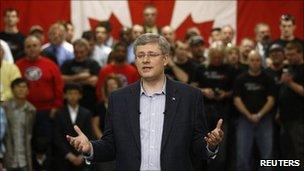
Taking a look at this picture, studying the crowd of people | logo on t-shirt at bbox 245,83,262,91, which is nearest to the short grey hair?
the crowd of people

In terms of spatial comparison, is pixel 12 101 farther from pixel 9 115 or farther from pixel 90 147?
pixel 90 147

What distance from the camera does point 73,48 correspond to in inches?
414

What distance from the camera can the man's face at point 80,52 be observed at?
34.0 feet

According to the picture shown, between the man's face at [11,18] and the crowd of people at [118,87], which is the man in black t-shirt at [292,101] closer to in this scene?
the crowd of people at [118,87]

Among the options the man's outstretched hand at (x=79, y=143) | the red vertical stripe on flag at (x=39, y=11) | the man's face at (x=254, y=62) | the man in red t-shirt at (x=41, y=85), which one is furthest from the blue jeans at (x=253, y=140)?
the man's outstretched hand at (x=79, y=143)

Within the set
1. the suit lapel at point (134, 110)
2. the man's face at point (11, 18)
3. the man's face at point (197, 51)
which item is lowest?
the suit lapel at point (134, 110)

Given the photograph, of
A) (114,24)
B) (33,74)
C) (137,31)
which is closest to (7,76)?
(33,74)

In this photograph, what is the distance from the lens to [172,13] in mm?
12977

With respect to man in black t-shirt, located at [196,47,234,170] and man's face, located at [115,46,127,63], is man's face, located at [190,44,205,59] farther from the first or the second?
man's face, located at [115,46,127,63]

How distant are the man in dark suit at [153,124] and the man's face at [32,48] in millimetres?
4759

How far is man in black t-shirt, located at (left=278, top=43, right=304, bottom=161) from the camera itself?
1003cm

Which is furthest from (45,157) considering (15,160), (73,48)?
(73,48)

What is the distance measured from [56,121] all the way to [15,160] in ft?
2.26

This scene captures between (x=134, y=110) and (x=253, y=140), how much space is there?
16.4ft
